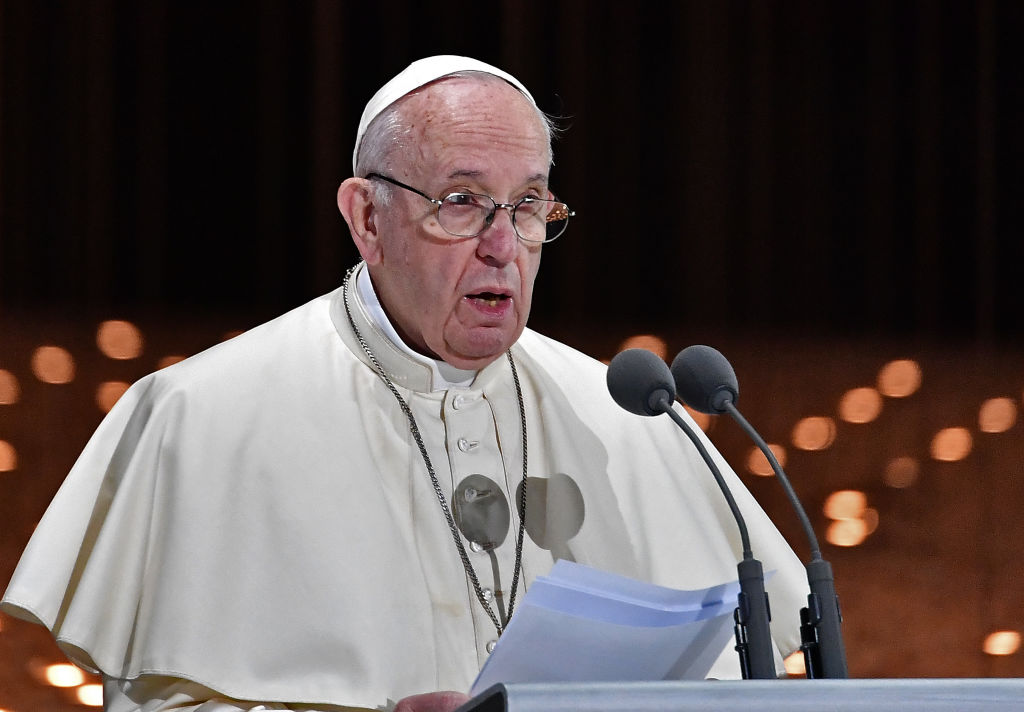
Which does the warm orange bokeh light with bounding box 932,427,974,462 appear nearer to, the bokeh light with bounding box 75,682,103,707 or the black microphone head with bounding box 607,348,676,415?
the bokeh light with bounding box 75,682,103,707

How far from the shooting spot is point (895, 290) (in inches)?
178

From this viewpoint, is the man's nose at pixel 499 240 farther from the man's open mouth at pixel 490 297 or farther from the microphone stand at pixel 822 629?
the microphone stand at pixel 822 629

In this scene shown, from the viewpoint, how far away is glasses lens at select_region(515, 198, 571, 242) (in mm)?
2490

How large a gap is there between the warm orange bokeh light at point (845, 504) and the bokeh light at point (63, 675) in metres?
2.48

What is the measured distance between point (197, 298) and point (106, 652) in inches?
79.5

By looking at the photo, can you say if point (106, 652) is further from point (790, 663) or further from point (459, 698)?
point (790, 663)

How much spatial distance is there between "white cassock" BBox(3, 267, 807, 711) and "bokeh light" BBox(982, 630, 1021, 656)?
237 centimetres

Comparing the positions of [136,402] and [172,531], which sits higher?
[136,402]

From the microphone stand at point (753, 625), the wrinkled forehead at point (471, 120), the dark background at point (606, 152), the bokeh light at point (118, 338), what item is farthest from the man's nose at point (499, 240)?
the bokeh light at point (118, 338)

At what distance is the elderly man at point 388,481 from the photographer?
82.5 inches

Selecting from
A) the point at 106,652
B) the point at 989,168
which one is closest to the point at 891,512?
the point at 989,168

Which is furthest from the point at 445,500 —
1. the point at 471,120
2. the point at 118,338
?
the point at 118,338

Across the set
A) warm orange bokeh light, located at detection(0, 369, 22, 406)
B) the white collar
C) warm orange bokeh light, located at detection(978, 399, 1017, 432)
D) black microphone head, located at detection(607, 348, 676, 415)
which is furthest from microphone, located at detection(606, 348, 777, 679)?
warm orange bokeh light, located at detection(978, 399, 1017, 432)

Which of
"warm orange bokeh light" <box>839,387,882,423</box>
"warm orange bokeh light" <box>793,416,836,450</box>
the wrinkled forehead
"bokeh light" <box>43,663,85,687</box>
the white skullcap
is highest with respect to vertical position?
the white skullcap
